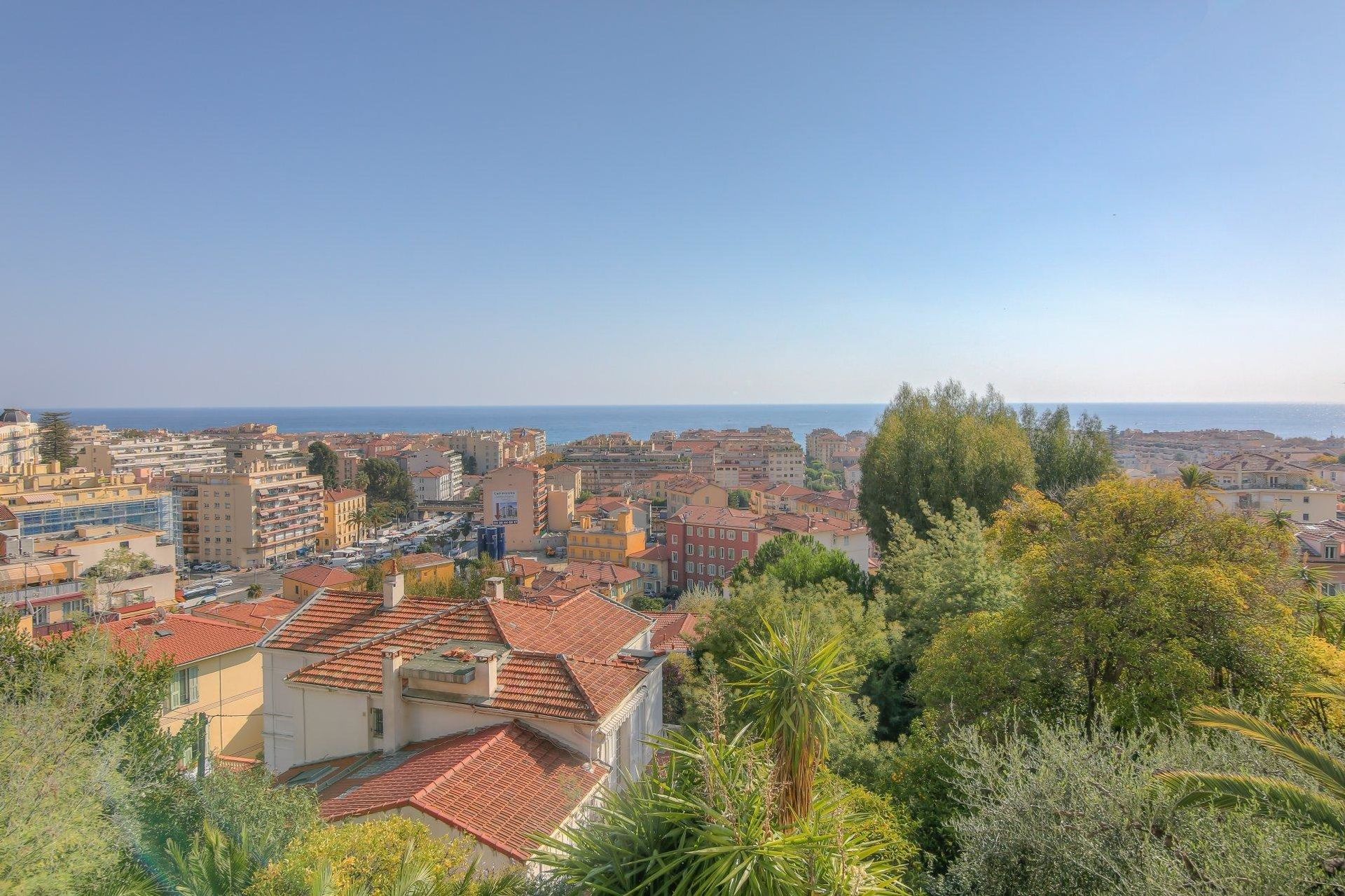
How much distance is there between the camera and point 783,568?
23422 millimetres

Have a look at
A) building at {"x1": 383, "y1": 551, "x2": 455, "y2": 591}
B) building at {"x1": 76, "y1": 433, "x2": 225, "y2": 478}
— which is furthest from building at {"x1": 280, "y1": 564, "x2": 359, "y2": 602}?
building at {"x1": 76, "y1": 433, "x2": 225, "y2": 478}

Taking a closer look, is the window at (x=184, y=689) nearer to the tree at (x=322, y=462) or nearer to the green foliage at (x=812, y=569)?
the green foliage at (x=812, y=569)

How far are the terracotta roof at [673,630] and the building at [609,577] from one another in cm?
1336

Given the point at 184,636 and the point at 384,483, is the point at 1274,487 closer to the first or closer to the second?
the point at 184,636

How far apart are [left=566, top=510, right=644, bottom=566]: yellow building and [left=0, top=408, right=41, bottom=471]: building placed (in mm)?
64629

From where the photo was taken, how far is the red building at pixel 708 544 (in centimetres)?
4994

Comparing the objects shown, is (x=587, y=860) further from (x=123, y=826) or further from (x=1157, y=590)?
(x=1157, y=590)

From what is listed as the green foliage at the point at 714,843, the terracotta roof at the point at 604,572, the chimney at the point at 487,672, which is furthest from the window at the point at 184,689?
the terracotta roof at the point at 604,572

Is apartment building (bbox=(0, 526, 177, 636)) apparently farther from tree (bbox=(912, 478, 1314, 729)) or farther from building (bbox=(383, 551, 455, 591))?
tree (bbox=(912, 478, 1314, 729))

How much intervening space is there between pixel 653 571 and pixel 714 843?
4815cm

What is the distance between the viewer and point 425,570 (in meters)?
40.8

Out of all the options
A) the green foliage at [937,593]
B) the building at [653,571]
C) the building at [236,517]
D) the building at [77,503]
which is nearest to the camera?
the green foliage at [937,593]

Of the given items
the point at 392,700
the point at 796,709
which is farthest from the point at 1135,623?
the point at 392,700

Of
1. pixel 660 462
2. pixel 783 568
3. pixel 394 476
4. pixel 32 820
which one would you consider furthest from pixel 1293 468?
pixel 394 476
